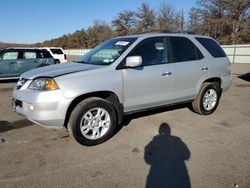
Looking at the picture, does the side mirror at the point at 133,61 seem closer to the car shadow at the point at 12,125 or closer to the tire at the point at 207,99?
the tire at the point at 207,99

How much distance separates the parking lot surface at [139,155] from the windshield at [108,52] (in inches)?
55.2

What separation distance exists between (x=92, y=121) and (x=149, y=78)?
4.34ft

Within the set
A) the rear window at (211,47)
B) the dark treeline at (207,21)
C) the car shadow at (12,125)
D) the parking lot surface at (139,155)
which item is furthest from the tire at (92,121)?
the dark treeline at (207,21)

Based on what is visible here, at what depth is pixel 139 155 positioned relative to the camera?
401 cm

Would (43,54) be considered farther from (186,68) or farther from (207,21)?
(207,21)

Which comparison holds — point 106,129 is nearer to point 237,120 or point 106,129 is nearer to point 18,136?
point 18,136

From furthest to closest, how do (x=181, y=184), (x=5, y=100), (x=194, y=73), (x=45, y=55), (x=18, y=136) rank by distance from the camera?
(x=45, y=55)
(x=5, y=100)
(x=194, y=73)
(x=18, y=136)
(x=181, y=184)

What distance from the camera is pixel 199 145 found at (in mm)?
4371

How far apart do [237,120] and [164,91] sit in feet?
6.27

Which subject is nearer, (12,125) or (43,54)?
(12,125)

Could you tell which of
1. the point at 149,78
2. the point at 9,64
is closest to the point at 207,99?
the point at 149,78

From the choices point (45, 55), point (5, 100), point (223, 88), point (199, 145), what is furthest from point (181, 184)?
point (45, 55)

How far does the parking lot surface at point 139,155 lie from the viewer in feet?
10.9

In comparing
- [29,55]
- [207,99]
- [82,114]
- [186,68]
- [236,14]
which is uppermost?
[236,14]
